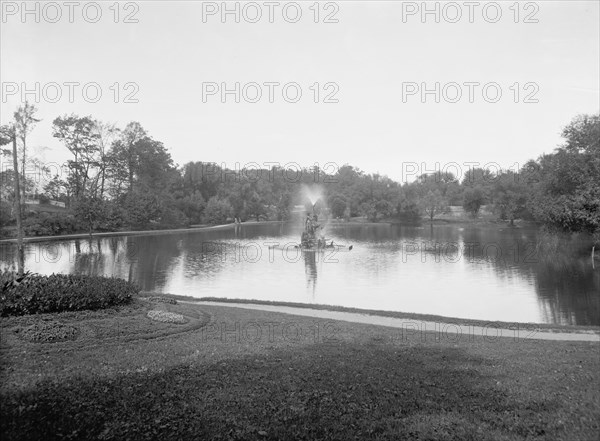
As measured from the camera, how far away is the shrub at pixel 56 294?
40.7 ft

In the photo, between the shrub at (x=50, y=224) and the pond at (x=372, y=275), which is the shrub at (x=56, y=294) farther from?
the shrub at (x=50, y=224)

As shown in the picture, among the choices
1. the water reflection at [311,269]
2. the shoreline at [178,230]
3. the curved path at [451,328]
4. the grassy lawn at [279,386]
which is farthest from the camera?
the shoreline at [178,230]

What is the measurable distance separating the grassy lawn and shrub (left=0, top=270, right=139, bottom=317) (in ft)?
2.13

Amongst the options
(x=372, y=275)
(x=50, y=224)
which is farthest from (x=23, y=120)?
(x=372, y=275)

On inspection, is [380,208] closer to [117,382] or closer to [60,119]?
[60,119]

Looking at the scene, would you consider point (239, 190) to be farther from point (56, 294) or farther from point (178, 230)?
point (56, 294)

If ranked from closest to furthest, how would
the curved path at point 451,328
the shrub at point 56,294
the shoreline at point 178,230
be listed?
the shrub at point 56,294, the curved path at point 451,328, the shoreline at point 178,230

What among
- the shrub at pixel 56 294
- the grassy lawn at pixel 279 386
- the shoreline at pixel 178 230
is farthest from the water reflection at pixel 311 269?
the shoreline at pixel 178 230

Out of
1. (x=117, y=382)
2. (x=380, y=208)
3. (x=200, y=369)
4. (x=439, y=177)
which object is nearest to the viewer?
(x=117, y=382)

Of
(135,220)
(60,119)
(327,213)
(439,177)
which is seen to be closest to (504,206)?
(327,213)

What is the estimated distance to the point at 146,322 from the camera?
13.1 meters

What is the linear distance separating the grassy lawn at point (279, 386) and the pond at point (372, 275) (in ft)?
29.8

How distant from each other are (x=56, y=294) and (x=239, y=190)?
3553 inches

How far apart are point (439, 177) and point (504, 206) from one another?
48.3 m
